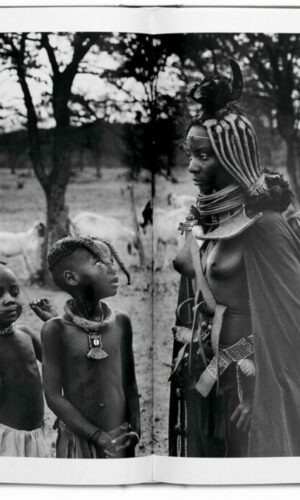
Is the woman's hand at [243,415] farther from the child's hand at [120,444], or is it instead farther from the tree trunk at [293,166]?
the tree trunk at [293,166]

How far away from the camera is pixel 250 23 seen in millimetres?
3383

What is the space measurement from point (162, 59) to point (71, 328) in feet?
2.36

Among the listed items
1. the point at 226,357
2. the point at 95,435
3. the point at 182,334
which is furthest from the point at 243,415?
the point at 95,435

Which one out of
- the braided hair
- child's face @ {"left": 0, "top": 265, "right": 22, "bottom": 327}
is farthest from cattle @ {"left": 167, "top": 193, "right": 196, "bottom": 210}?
child's face @ {"left": 0, "top": 265, "right": 22, "bottom": 327}

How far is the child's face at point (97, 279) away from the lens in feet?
11.3

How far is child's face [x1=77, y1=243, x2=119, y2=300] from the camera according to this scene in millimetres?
3439

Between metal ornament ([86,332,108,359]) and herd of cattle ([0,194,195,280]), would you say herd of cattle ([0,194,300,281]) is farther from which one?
metal ornament ([86,332,108,359])

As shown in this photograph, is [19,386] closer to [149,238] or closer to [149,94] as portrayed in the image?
[149,238]

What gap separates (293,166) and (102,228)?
1.67 ft

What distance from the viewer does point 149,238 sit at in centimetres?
345

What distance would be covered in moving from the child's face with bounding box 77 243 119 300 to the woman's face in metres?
0.32

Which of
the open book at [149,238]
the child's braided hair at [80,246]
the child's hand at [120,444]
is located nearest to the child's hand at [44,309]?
the open book at [149,238]

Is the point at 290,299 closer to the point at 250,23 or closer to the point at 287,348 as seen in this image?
the point at 287,348

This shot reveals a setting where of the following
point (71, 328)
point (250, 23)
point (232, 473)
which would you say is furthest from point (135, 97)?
point (232, 473)
